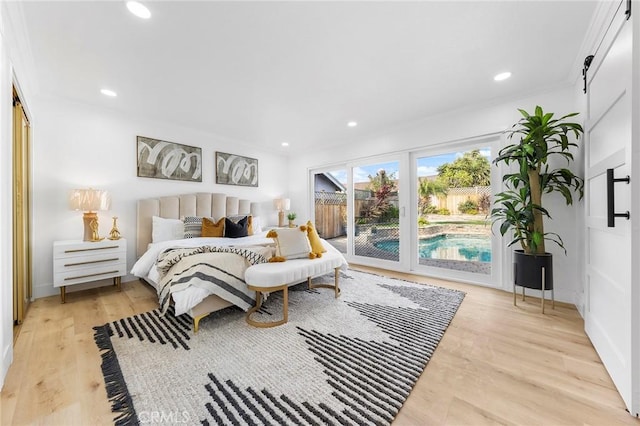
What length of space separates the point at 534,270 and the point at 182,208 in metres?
4.59

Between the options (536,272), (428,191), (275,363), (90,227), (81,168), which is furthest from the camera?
(428,191)

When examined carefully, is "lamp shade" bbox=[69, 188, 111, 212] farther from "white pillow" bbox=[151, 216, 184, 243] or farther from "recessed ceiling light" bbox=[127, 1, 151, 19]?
"recessed ceiling light" bbox=[127, 1, 151, 19]

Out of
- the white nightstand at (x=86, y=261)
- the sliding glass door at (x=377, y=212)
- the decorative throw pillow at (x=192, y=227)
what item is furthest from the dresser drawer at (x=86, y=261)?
the sliding glass door at (x=377, y=212)

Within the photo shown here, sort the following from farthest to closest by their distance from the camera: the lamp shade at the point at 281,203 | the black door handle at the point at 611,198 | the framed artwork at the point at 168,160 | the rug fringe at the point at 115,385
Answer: the lamp shade at the point at 281,203 < the framed artwork at the point at 168,160 < the black door handle at the point at 611,198 < the rug fringe at the point at 115,385

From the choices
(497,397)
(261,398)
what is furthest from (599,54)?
(261,398)

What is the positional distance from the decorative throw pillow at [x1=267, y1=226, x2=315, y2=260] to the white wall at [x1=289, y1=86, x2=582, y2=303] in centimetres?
225

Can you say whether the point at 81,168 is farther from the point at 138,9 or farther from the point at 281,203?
the point at 281,203

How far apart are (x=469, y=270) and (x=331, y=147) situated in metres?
3.23

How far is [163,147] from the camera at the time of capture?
12.4 ft

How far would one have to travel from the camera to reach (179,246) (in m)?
2.80

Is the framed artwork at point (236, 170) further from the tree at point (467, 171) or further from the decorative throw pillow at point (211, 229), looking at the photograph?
the tree at point (467, 171)

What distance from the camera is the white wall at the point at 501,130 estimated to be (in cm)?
267

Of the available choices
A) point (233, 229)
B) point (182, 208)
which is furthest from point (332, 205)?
point (182, 208)

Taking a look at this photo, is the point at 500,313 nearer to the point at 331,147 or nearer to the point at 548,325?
the point at 548,325
